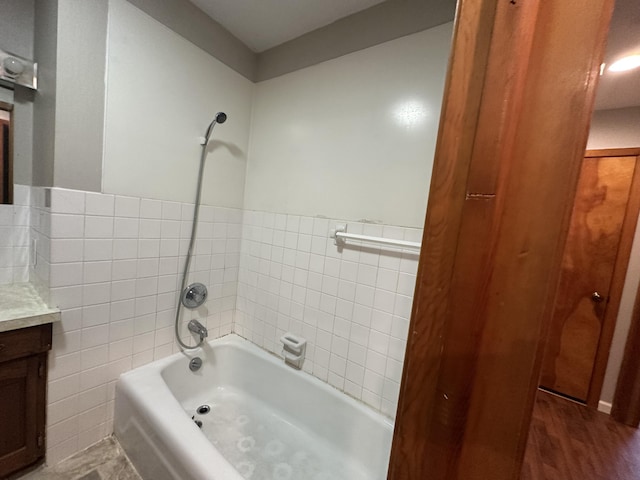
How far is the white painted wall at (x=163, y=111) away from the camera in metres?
1.25

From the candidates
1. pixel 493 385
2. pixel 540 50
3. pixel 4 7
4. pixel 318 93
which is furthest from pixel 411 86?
pixel 4 7

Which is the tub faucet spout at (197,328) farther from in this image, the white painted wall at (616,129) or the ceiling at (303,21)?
the white painted wall at (616,129)

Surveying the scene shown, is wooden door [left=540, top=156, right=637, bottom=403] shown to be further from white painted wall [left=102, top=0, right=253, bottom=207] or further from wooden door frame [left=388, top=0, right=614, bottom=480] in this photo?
white painted wall [left=102, top=0, right=253, bottom=207]

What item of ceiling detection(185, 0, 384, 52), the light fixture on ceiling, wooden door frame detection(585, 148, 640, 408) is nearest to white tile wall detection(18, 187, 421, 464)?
ceiling detection(185, 0, 384, 52)

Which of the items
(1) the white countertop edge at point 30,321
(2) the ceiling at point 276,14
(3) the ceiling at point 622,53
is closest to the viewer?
(1) the white countertop edge at point 30,321

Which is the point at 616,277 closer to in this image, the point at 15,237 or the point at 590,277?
the point at 590,277

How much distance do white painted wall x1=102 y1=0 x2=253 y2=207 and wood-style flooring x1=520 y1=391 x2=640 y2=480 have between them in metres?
2.33

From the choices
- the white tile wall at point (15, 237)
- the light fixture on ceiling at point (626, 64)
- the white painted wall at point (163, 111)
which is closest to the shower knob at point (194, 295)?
the white painted wall at point (163, 111)

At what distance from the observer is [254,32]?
1622mm

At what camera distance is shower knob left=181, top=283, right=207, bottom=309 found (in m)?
1.61

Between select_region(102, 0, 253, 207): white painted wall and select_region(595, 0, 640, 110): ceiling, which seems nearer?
select_region(595, 0, 640, 110): ceiling

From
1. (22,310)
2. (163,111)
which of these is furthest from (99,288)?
(163,111)

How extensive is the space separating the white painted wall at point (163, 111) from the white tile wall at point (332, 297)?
49 centimetres

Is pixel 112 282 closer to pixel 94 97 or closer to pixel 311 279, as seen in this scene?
pixel 94 97
